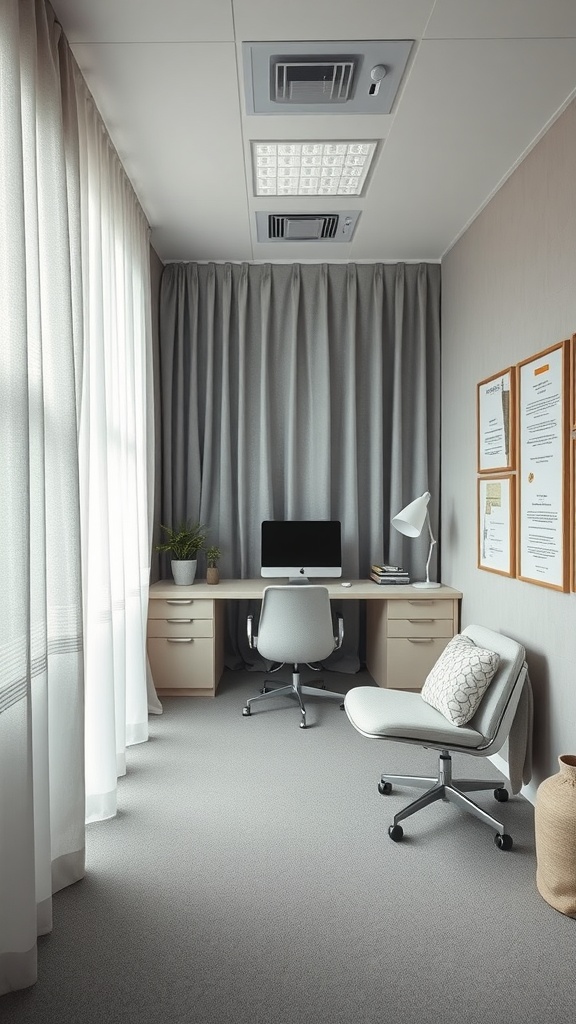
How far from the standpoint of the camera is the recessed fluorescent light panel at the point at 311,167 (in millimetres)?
3141

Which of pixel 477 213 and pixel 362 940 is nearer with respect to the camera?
pixel 362 940

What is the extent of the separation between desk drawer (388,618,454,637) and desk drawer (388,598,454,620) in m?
0.02

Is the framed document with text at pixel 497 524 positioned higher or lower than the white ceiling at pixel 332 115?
lower

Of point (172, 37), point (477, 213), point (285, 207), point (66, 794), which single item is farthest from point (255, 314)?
point (66, 794)

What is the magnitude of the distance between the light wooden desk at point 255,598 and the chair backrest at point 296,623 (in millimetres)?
329

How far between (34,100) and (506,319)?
7.21ft

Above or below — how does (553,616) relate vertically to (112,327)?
below

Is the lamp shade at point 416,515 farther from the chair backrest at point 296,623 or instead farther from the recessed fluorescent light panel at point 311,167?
the recessed fluorescent light panel at point 311,167

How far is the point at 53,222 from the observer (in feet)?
6.95

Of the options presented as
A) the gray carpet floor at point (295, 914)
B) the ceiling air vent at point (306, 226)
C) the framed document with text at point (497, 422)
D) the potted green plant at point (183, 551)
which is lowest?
the gray carpet floor at point (295, 914)

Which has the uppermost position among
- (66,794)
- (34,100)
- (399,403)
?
(34,100)

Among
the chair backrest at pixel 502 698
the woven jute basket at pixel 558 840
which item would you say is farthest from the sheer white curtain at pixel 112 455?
the woven jute basket at pixel 558 840

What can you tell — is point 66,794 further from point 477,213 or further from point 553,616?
point 477,213

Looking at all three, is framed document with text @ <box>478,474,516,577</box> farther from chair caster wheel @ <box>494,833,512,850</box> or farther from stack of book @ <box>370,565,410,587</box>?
chair caster wheel @ <box>494,833,512,850</box>
